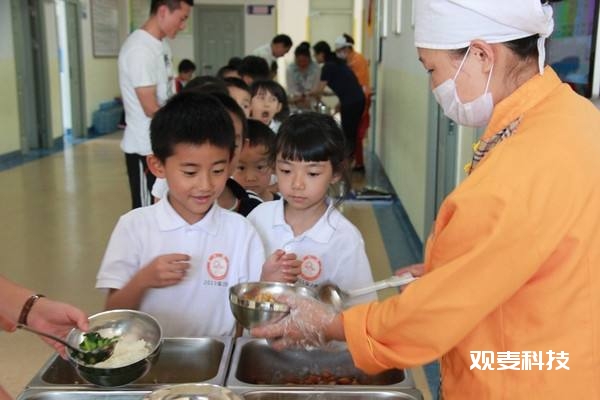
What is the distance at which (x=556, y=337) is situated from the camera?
36.6 inches

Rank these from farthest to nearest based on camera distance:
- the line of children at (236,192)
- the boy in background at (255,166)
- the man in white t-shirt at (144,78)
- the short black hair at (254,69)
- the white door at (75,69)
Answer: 1. the white door at (75,69)
2. the short black hair at (254,69)
3. the man in white t-shirt at (144,78)
4. the boy in background at (255,166)
5. the line of children at (236,192)

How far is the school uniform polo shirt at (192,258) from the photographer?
1.51 metres

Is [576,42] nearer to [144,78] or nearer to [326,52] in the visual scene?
[144,78]

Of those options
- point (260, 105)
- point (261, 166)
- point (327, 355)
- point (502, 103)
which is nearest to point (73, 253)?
point (260, 105)

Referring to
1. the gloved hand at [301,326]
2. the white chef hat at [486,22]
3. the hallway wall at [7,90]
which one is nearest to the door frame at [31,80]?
the hallway wall at [7,90]

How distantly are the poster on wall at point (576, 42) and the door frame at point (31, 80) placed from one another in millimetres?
7181

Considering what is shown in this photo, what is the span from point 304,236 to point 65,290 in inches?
84.4

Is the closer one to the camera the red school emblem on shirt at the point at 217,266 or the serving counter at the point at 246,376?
the serving counter at the point at 246,376

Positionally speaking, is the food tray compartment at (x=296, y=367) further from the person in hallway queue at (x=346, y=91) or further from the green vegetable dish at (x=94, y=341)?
the person in hallway queue at (x=346, y=91)

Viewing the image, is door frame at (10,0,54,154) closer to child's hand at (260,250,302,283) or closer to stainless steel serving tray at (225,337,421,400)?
child's hand at (260,250,302,283)

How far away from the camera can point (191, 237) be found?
1.54 m

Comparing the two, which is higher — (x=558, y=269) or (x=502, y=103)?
(x=502, y=103)

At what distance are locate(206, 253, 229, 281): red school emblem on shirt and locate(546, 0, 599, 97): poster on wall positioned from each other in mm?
Result: 1031

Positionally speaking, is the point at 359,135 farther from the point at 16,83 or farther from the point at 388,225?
the point at 16,83
